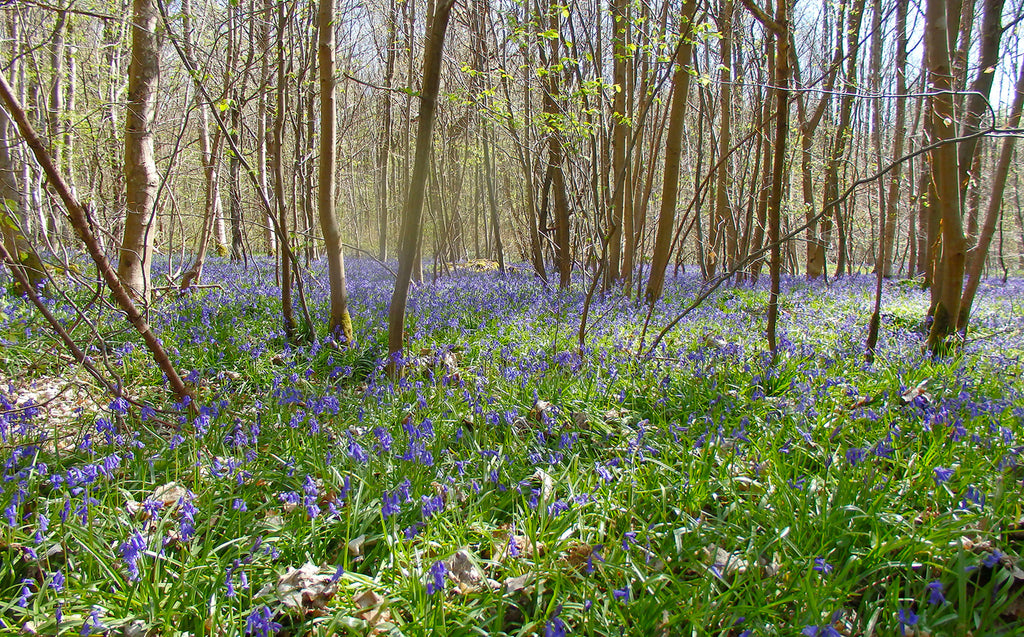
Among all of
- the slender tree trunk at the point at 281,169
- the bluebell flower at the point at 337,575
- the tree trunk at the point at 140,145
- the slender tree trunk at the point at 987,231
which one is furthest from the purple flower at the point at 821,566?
the tree trunk at the point at 140,145

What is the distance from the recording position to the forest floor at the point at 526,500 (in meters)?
1.75

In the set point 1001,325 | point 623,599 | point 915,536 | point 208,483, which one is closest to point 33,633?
point 208,483

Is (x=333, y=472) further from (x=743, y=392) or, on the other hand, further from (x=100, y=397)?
(x=743, y=392)

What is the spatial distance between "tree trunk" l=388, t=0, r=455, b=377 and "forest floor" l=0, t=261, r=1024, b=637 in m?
0.26

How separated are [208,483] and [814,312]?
292 inches

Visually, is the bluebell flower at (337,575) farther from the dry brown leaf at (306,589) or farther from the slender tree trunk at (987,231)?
the slender tree trunk at (987,231)

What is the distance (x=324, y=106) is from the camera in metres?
4.75

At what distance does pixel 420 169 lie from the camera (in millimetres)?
3885

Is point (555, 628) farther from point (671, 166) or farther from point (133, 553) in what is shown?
point (671, 166)

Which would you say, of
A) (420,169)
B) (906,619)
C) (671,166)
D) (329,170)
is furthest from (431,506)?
(671,166)

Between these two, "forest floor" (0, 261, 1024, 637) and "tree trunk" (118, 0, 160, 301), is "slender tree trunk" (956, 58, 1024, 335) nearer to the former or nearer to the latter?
"forest floor" (0, 261, 1024, 637)

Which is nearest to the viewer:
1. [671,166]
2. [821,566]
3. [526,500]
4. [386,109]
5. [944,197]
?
[821,566]

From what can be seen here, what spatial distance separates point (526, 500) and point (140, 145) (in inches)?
197

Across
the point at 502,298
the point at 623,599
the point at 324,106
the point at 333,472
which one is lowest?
the point at 623,599
